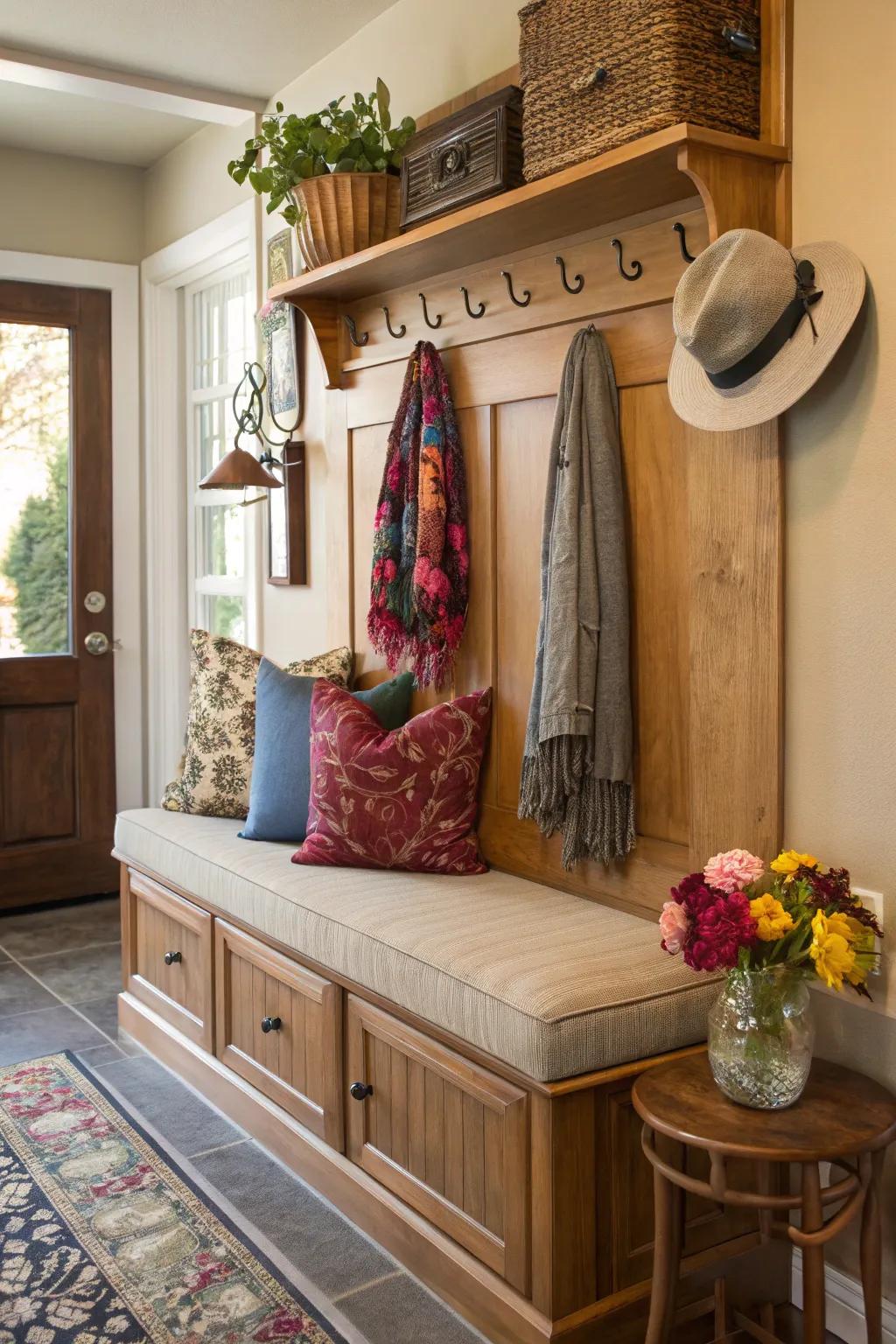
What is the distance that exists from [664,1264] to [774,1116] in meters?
0.28

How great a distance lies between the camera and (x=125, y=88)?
11.9ft

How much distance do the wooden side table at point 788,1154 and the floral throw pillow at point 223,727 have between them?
1642 millimetres

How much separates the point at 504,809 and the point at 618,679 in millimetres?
533

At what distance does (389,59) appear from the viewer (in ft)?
10.5

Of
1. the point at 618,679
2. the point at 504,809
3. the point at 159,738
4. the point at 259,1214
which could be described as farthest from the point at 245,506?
the point at 259,1214

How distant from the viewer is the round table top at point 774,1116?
5.49ft

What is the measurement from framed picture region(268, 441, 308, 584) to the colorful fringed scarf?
0.68 meters

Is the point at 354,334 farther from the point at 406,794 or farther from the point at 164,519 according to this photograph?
the point at 164,519

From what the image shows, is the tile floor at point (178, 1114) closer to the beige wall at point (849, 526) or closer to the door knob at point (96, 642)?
the beige wall at point (849, 526)

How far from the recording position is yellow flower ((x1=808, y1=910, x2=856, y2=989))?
1.74 meters

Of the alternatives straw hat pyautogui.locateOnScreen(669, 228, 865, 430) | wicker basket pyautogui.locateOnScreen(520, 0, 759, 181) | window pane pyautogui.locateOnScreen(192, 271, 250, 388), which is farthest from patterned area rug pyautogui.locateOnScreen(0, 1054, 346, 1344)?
window pane pyautogui.locateOnScreen(192, 271, 250, 388)

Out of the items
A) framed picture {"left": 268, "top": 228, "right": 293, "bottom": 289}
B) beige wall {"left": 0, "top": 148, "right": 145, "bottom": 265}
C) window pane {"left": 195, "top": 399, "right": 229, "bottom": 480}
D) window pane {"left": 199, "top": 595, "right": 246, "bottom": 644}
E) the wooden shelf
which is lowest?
window pane {"left": 199, "top": 595, "right": 246, "bottom": 644}

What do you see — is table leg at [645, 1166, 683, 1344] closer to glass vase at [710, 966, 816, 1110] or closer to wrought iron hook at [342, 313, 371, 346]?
glass vase at [710, 966, 816, 1110]

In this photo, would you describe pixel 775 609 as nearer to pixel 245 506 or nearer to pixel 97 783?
pixel 245 506
